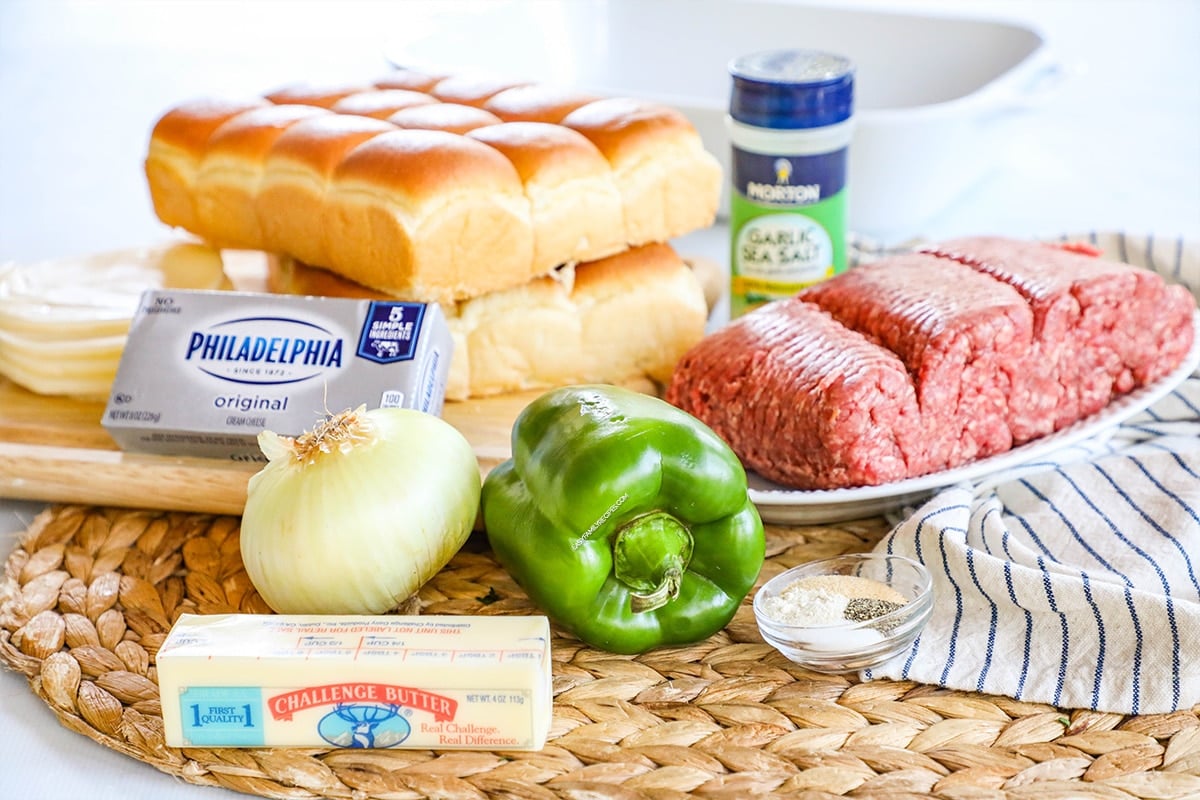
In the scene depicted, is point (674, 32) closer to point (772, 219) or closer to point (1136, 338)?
point (772, 219)

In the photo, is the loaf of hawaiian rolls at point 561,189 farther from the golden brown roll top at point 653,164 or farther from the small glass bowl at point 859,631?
the small glass bowl at point 859,631

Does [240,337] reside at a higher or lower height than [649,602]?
higher

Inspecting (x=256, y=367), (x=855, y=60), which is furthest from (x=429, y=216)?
(x=855, y=60)

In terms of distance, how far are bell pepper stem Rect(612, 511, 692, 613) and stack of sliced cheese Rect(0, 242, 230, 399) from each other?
86 cm

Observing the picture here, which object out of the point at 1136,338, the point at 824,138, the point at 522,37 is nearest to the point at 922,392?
the point at 1136,338

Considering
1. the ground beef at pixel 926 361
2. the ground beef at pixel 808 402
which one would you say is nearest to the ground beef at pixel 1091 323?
the ground beef at pixel 926 361

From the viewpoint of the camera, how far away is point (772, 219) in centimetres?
210

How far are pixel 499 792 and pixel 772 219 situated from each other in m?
1.07

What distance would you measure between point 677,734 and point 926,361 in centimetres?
58

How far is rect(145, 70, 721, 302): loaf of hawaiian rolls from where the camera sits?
74.4 inches

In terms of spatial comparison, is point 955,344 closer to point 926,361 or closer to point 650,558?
point 926,361

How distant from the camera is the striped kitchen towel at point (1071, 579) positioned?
1.43 metres

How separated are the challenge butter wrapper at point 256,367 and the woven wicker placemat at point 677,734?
0.24m

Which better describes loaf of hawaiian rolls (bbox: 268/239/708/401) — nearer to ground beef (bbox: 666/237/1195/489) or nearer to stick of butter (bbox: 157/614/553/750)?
ground beef (bbox: 666/237/1195/489)
